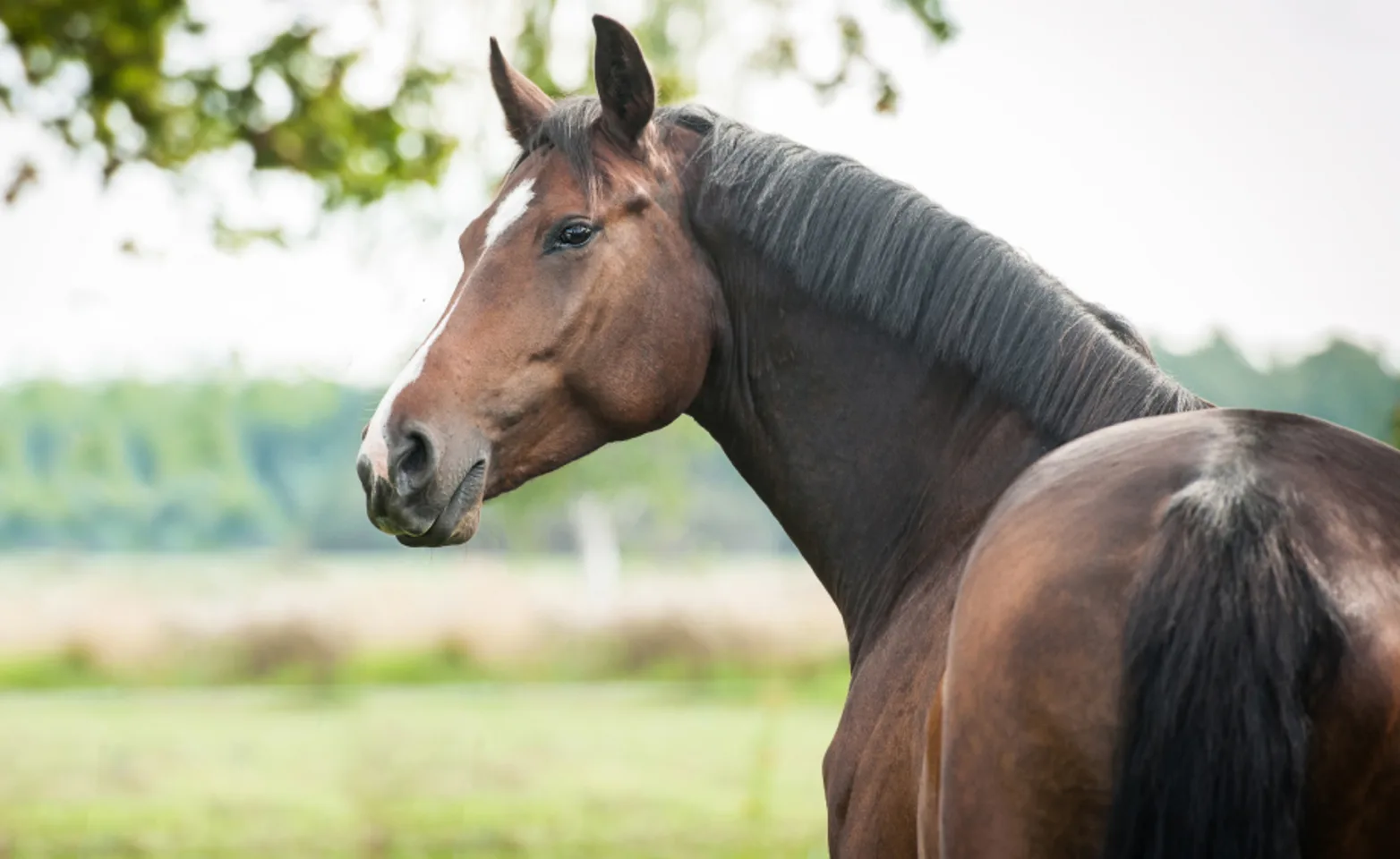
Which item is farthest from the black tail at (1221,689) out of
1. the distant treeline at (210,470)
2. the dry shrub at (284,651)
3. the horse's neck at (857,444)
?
the distant treeline at (210,470)

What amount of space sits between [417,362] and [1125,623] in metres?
1.59

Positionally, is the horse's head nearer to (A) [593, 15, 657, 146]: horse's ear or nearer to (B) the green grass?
(A) [593, 15, 657, 146]: horse's ear

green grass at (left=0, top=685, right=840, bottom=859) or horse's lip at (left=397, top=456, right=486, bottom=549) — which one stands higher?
horse's lip at (left=397, top=456, right=486, bottom=549)

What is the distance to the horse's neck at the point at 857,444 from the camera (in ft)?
8.66

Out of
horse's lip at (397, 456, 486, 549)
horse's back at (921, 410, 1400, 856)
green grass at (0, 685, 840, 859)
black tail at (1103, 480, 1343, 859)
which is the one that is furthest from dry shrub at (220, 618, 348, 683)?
black tail at (1103, 480, 1343, 859)

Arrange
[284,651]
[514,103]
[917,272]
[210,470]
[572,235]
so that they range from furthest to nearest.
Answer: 1. [210,470]
2. [284,651]
3. [514,103]
4. [572,235]
5. [917,272]

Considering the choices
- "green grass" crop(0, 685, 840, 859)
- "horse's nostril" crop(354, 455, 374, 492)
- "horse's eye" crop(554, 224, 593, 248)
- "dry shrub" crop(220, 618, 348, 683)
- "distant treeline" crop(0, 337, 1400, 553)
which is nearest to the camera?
"horse's nostril" crop(354, 455, 374, 492)

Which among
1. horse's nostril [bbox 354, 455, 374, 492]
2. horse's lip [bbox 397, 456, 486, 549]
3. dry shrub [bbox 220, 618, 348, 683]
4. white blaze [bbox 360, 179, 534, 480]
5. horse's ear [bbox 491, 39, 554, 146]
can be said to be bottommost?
dry shrub [bbox 220, 618, 348, 683]

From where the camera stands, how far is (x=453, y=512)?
268cm

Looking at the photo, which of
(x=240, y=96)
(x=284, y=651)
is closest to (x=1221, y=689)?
(x=240, y=96)

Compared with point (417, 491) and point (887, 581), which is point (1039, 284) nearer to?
point (887, 581)

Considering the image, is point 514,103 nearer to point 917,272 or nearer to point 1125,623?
point 917,272

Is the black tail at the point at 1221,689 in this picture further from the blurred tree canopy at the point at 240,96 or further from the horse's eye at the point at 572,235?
the blurred tree canopy at the point at 240,96

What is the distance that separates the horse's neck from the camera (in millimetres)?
2641
